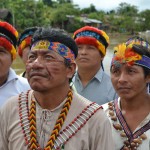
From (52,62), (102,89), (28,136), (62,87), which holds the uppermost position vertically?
(52,62)

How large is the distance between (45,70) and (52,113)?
0.34 meters

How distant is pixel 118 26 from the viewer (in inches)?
2569

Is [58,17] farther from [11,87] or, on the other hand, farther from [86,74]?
[11,87]

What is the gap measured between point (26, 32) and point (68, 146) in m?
2.66

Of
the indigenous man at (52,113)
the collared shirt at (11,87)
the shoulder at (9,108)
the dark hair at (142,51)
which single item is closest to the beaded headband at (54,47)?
the indigenous man at (52,113)

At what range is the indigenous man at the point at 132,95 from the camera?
2.99m

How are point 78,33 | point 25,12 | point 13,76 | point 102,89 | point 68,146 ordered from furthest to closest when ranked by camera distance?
1. point 25,12
2. point 78,33
3. point 102,89
4. point 13,76
5. point 68,146

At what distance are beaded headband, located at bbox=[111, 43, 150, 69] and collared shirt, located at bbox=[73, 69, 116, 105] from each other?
3.81ft

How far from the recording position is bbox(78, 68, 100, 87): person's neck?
449 centimetres

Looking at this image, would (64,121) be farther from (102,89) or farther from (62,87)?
(102,89)

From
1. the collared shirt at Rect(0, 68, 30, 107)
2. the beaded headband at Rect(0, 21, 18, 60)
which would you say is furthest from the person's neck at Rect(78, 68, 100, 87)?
the beaded headband at Rect(0, 21, 18, 60)

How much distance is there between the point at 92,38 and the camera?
4.55 m

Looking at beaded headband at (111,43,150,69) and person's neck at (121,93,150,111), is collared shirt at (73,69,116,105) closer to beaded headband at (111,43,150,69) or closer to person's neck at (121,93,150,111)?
person's neck at (121,93,150,111)

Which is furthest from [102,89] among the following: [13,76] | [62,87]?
[62,87]
